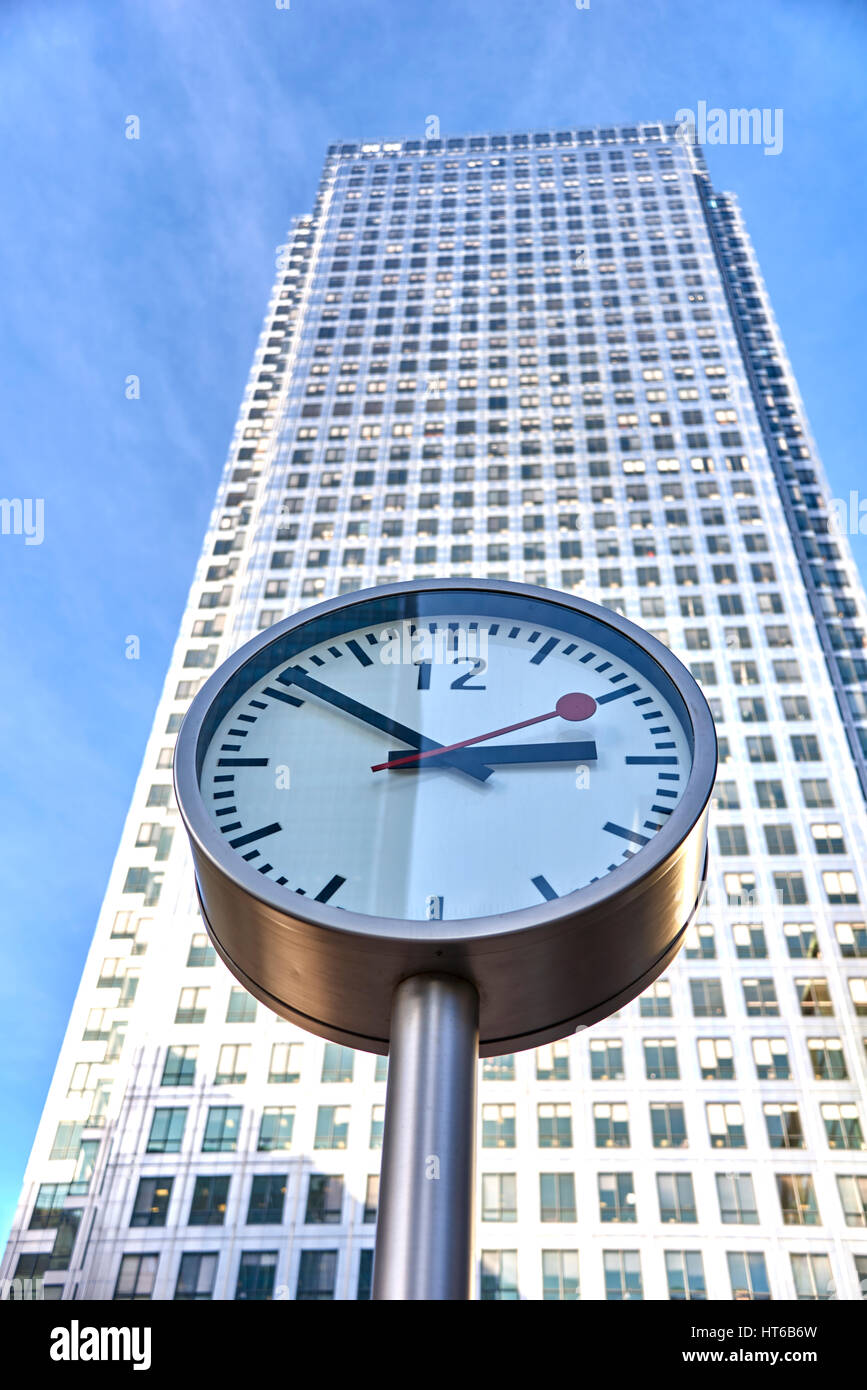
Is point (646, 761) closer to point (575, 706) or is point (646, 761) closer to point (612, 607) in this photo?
point (575, 706)

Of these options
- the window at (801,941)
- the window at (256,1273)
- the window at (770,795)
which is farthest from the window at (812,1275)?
the window at (770,795)

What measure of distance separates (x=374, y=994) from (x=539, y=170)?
82198 mm

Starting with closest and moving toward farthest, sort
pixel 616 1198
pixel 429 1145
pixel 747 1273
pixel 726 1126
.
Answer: pixel 429 1145 → pixel 747 1273 → pixel 616 1198 → pixel 726 1126

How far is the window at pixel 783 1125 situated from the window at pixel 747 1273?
361cm

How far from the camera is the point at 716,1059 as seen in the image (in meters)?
37.2

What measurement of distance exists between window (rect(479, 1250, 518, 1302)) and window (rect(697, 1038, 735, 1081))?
8856 mm

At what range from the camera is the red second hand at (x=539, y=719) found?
103 inches

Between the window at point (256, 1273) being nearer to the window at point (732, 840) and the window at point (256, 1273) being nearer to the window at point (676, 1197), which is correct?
the window at point (676, 1197)

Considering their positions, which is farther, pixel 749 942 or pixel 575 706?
pixel 749 942

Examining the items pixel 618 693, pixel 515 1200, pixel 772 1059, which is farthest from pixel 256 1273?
pixel 618 693

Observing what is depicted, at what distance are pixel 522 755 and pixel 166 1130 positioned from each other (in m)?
37.4

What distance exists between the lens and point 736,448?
55.8 meters
